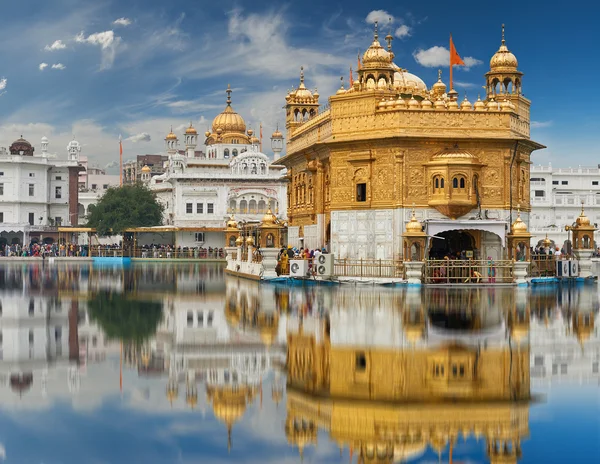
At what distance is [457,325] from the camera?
1559 centimetres

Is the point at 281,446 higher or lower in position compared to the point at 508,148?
lower

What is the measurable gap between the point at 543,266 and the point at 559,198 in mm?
49341

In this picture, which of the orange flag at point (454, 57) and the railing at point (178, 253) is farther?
the railing at point (178, 253)

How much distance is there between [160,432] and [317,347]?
515 centimetres

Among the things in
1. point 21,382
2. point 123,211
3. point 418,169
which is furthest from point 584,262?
point 123,211

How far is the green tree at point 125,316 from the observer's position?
14.6 meters

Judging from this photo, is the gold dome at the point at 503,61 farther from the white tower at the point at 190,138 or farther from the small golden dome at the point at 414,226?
the white tower at the point at 190,138

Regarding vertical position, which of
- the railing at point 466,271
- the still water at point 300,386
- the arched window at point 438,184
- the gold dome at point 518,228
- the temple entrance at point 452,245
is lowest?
the still water at point 300,386

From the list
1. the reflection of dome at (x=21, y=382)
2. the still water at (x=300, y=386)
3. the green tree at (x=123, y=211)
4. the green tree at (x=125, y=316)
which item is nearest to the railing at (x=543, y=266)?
the still water at (x=300, y=386)

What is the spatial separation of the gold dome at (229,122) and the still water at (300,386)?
68343mm

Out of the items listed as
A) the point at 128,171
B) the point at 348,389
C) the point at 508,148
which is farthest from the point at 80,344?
the point at 128,171

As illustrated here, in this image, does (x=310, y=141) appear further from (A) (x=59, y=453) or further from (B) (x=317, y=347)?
(A) (x=59, y=453)

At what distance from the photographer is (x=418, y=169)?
3130cm

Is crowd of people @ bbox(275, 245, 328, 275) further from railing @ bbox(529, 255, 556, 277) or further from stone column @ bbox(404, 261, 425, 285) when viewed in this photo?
railing @ bbox(529, 255, 556, 277)
